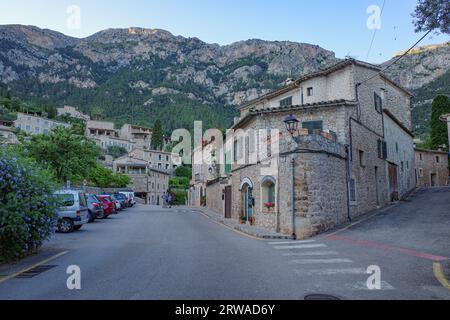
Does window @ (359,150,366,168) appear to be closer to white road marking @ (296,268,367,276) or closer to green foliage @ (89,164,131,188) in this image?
white road marking @ (296,268,367,276)

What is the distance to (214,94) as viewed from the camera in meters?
132

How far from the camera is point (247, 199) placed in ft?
66.0

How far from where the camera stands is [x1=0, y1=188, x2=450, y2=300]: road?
19.7 ft

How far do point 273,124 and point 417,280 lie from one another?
1462 cm

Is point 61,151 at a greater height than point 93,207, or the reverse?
point 61,151

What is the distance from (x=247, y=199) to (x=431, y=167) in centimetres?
3013

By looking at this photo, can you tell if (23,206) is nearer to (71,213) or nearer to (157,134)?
(71,213)

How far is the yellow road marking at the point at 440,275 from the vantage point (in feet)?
22.3

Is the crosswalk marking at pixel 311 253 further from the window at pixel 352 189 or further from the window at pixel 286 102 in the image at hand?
the window at pixel 286 102

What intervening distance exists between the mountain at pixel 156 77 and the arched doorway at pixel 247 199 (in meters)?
78.0

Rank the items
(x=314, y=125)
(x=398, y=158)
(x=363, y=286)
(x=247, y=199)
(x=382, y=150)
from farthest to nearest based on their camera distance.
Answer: (x=398, y=158) → (x=382, y=150) → (x=247, y=199) → (x=314, y=125) → (x=363, y=286)

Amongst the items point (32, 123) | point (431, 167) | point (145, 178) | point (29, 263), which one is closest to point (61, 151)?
point (29, 263)

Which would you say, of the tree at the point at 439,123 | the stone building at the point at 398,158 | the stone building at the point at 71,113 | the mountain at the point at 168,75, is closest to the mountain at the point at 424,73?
the mountain at the point at 168,75
